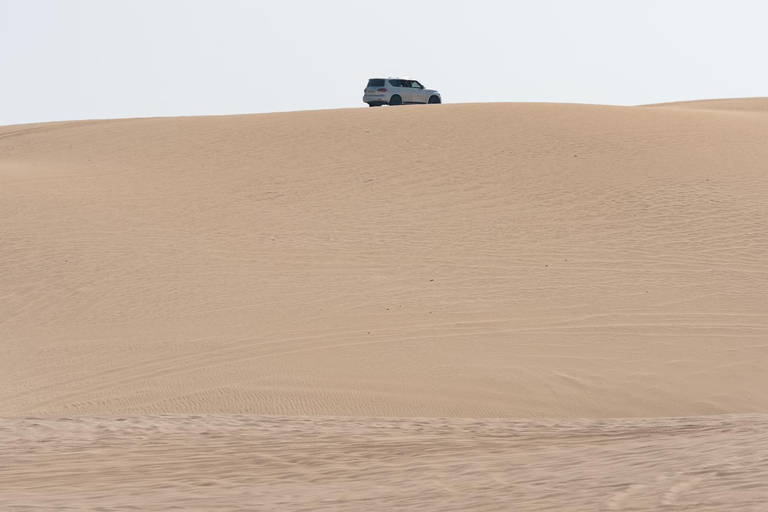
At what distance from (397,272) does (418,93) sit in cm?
1959

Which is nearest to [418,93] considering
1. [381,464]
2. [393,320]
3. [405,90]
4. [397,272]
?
[405,90]

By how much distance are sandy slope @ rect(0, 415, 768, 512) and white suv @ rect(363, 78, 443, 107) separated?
2460 centimetres

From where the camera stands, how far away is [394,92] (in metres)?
31.4

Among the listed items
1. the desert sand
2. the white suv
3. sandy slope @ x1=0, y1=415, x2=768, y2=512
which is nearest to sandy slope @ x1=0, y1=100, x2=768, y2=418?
the desert sand

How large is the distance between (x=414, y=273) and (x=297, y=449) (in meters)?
6.59

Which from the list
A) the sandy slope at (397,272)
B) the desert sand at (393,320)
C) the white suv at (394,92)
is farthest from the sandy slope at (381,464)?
the white suv at (394,92)

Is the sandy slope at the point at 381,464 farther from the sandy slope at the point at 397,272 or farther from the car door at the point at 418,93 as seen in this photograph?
the car door at the point at 418,93

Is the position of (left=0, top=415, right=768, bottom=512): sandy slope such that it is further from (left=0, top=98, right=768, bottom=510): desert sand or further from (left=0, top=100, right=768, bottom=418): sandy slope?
(left=0, top=100, right=768, bottom=418): sandy slope

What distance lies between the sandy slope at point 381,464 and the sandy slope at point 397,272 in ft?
3.65

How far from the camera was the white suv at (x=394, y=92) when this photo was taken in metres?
31.2

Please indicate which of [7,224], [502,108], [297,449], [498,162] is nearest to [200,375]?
[297,449]

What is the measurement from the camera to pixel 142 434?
700 cm

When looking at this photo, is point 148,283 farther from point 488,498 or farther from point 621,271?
point 488,498

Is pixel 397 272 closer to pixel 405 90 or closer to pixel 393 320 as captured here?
pixel 393 320
